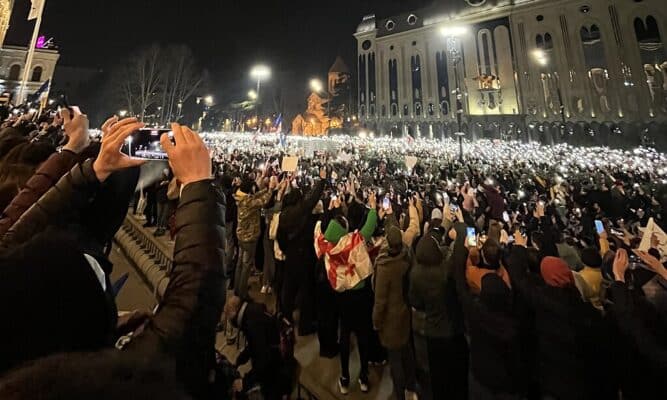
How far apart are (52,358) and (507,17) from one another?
6175 cm

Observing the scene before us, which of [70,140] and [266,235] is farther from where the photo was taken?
[266,235]

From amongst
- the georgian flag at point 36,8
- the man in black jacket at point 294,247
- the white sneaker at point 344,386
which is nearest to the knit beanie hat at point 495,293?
the white sneaker at point 344,386

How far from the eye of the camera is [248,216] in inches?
240

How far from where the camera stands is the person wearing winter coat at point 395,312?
3.71m

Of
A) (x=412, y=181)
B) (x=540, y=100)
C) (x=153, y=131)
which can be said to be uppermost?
(x=540, y=100)

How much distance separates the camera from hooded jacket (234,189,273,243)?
601 centimetres

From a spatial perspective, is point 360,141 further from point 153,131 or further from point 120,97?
point 153,131

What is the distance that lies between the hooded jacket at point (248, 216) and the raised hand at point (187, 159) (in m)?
4.82

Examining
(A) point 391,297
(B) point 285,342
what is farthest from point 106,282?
(A) point 391,297

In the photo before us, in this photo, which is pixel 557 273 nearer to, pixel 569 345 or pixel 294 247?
pixel 569 345

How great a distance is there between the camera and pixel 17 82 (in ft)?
140

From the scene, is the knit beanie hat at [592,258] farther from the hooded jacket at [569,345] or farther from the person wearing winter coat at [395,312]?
the person wearing winter coat at [395,312]

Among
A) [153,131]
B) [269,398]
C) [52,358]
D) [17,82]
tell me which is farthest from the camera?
[17,82]

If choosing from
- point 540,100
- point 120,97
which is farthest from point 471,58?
point 120,97
